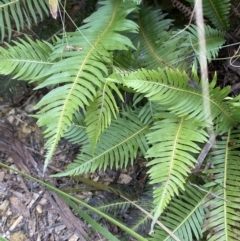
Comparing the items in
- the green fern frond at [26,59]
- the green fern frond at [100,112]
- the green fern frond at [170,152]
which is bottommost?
the green fern frond at [170,152]

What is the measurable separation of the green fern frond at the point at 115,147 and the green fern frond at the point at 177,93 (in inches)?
5.6

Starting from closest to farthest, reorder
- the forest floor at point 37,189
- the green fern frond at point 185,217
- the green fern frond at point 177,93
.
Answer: the green fern frond at point 177,93
the green fern frond at point 185,217
the forest floor at point 37,189

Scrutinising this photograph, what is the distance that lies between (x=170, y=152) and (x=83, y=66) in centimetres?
35

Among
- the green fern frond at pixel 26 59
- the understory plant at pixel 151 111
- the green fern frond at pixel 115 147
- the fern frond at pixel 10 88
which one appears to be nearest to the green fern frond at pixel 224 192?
the understory plant at pixel 151 111

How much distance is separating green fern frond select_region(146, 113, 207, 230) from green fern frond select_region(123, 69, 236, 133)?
0.13 ft

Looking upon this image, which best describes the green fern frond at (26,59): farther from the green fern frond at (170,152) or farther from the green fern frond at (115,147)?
the green fern frond at (170,152)

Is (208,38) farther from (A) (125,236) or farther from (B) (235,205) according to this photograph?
(A) (125,236)

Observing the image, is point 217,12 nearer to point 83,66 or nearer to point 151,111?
point 151,111

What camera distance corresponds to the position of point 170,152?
121cm

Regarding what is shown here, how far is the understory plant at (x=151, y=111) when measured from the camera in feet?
3.90

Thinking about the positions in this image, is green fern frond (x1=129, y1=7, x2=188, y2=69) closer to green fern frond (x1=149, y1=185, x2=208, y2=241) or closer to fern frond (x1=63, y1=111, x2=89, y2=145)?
fern frond (x1=63, y1=111, x2=89, y2=145)

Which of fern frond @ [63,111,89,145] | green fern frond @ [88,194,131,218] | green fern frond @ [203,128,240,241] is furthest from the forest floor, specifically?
green fern frond @ [203,128,240,241]

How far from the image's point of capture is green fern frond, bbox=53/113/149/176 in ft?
4.37

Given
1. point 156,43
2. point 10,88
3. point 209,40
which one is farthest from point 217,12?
point 10,88
